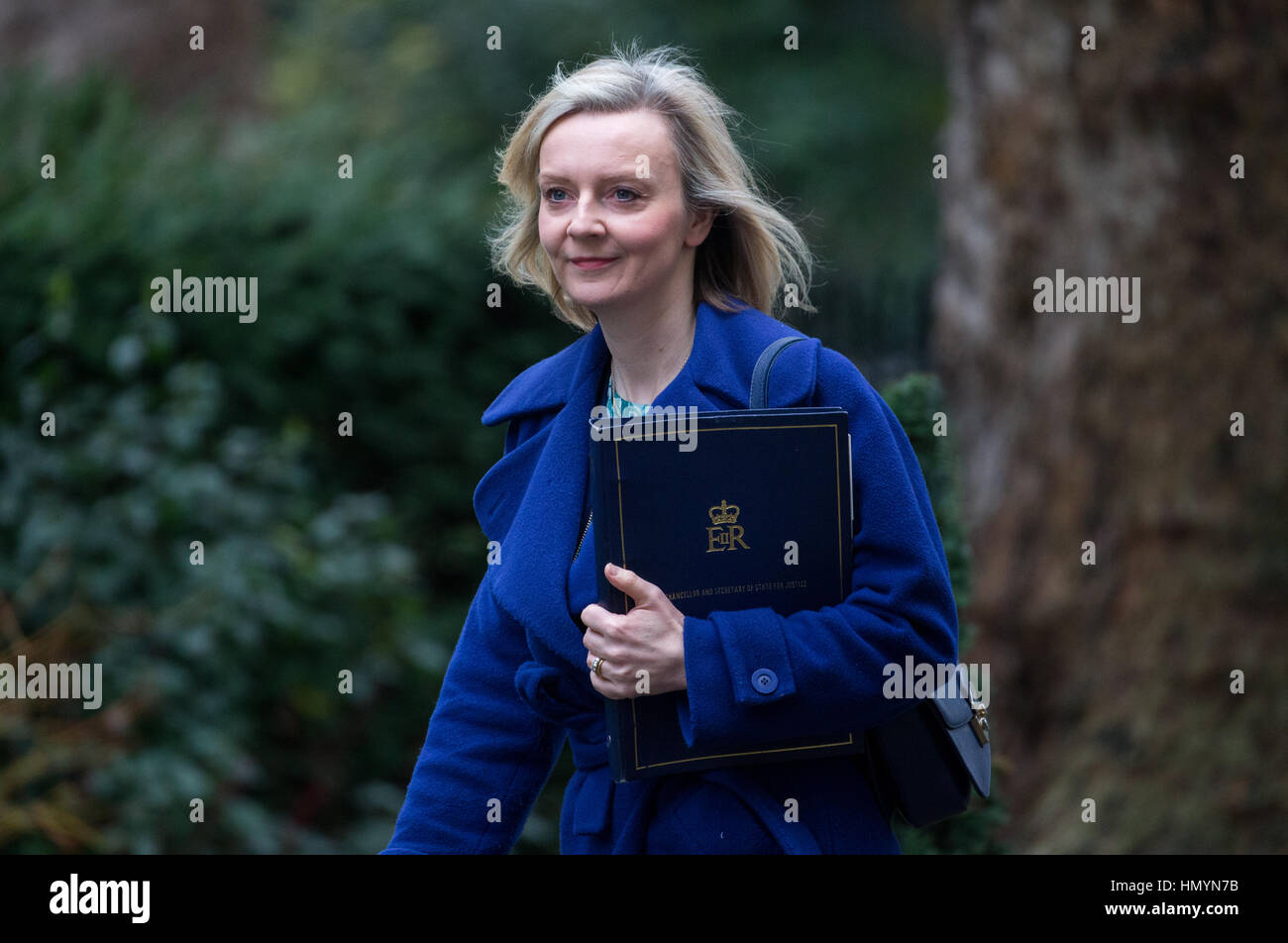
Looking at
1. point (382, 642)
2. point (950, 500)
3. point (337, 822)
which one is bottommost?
point (337, 822)

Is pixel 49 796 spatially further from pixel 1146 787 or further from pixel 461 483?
pixel 1146 787

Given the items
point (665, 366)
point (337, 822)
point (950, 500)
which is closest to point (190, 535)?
point (337, 822)

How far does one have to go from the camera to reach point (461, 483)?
639 cm

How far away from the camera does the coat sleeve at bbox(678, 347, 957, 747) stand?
1769mm

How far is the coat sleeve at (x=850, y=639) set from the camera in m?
1.77

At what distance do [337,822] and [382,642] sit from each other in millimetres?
760

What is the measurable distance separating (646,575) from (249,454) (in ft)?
12.0

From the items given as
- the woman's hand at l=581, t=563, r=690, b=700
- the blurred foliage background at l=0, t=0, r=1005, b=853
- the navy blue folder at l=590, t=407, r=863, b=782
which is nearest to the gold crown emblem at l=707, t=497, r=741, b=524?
the navy blue folder at l=590, t=407, r=863, b=782

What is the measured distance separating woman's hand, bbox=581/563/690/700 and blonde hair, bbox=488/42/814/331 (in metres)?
0.50

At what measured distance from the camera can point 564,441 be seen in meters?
2.04
